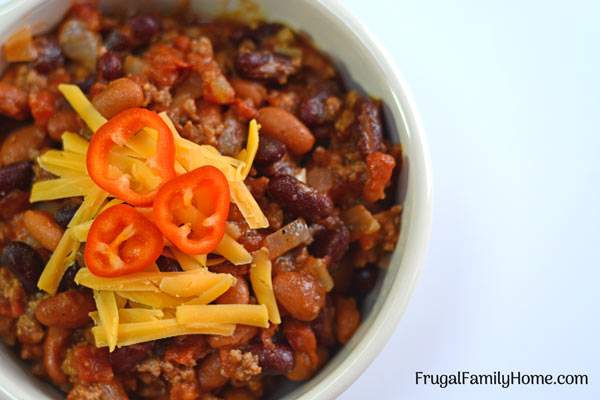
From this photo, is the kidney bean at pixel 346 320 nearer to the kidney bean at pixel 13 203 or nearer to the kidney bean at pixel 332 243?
the kidney bean at pixel 332 243

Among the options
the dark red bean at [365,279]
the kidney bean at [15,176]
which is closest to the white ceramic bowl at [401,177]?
the dark red bean at [365,279]

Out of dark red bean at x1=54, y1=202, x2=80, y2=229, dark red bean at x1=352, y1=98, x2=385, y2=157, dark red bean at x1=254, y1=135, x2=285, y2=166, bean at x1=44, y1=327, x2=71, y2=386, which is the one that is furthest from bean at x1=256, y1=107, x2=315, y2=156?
bean at x1=44, y1=327, x2=71, y2=386

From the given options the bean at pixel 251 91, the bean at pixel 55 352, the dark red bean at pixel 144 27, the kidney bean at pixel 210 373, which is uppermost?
the bean at pixel 251 91

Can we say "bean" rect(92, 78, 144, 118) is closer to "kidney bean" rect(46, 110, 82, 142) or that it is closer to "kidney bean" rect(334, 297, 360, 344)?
"kidney bean" rect(46, 110, 82, 142)

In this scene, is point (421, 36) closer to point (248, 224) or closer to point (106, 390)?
point (248, 224)

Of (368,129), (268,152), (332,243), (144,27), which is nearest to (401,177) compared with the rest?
(368,129)

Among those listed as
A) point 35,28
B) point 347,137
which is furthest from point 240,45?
point 35,28
